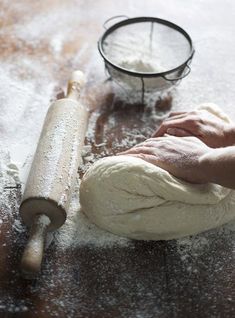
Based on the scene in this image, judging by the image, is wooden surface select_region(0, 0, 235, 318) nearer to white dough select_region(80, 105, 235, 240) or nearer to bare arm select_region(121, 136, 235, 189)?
white dough select_region(80, 105, 235, 240)

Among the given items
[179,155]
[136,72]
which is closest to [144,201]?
[179,155]

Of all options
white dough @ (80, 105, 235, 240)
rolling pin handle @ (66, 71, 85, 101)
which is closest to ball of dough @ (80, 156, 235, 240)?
white dough @ (80, 105, 235, 240)

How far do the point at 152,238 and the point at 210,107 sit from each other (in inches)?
20.0

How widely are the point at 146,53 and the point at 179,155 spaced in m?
0.70

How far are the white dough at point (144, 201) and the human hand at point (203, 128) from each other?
7.3 inches

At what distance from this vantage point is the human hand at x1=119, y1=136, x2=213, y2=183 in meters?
1.38

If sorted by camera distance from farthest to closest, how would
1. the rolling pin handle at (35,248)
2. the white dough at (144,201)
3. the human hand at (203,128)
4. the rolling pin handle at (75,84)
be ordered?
the rolling pin handle at (75,84) → the human hand at (203,128) → the white dough at (144,201) → the rolling pin handle at (35,248)

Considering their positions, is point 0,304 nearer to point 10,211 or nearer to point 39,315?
point 39,315

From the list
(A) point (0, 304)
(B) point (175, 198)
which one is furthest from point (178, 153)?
(A) point (0, 304)

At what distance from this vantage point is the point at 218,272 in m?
1.35

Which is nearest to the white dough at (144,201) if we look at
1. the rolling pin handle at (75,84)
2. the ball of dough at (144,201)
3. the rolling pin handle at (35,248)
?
the ball of dough at (144,201)

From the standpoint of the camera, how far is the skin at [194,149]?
1.32 meters

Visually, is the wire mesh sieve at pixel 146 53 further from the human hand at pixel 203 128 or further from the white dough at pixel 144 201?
the white dough at pixel 144 201

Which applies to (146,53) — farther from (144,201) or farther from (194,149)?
(144,201)
